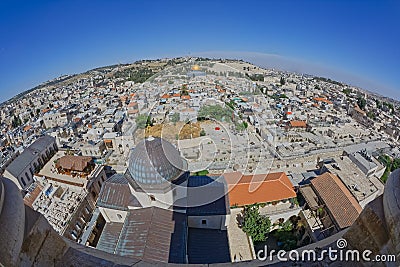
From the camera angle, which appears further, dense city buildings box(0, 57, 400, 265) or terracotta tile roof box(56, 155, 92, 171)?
terracotta tile roof box(56, 155, 92, 171)

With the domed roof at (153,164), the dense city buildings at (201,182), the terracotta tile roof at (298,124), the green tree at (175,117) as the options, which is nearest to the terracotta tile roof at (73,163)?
the dense city buildings at (201,182)

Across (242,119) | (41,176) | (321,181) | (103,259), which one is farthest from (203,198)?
(242,119)

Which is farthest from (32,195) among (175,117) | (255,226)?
(175,117)

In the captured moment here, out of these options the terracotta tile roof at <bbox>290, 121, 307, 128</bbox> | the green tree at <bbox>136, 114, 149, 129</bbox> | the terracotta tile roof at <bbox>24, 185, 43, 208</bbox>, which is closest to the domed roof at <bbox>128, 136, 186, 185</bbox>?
the terracotta tile roof at <bbox>24, 185, 43, 208</bbox>

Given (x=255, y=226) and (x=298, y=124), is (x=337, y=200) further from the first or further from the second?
(x=298, y=124)

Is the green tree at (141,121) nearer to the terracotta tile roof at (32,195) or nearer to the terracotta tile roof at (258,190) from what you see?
the terracotta tile roof at (32,195)

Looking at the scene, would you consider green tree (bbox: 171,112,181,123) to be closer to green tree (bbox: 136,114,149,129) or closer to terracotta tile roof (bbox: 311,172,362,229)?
green tree (bbox: 136,114,149,129)
